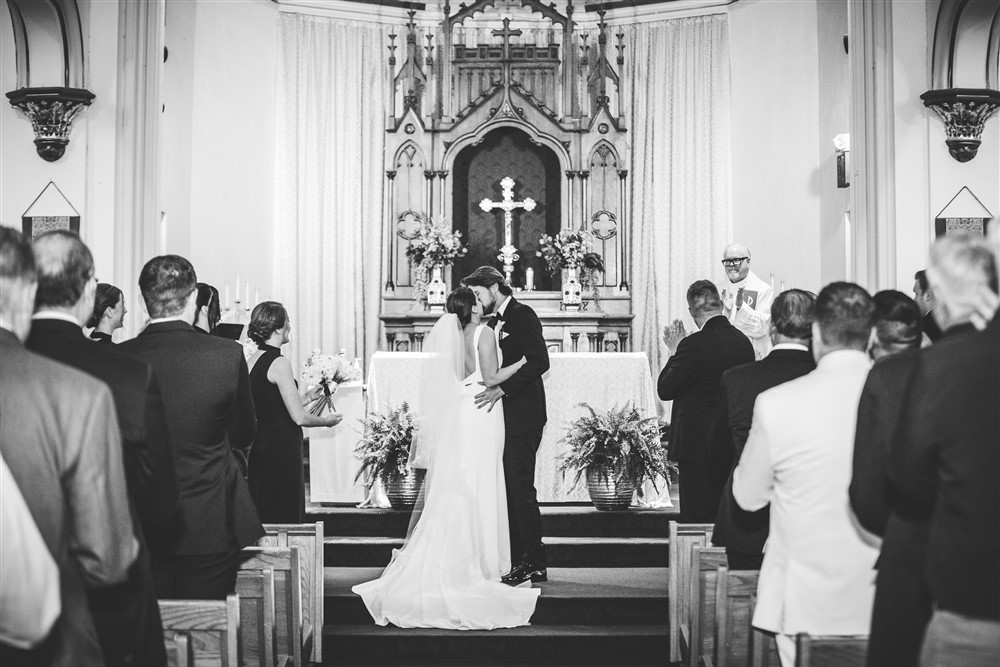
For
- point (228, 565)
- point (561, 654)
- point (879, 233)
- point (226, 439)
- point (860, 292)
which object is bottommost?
point (561, 654)

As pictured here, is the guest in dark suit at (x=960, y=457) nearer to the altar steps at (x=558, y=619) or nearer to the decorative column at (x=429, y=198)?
the altar steps at (x=558, y=619)

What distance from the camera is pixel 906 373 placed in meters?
2.89

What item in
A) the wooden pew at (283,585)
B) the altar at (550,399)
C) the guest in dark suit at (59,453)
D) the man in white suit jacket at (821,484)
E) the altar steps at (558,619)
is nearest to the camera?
the guest in dark suit at (59,453)

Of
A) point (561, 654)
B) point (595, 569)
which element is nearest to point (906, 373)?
point (561, 654)

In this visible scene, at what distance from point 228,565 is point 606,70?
26.0 feet

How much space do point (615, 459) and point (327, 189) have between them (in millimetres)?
5279

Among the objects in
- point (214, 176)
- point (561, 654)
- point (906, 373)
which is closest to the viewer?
point (906, 373)

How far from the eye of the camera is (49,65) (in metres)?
6.82

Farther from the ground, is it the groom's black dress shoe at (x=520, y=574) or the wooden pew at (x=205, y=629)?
the wooden pew at (x=205, y=629)

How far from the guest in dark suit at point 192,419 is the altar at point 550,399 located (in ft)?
11.7

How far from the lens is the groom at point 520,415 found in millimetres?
5984

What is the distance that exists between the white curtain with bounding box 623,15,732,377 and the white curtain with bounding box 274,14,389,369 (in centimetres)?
272

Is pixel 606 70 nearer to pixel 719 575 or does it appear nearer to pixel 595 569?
pixel 595 569

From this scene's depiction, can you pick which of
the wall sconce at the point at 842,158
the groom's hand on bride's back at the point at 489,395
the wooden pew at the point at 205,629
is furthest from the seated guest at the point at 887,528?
the wall sconce at the point at 842,158
